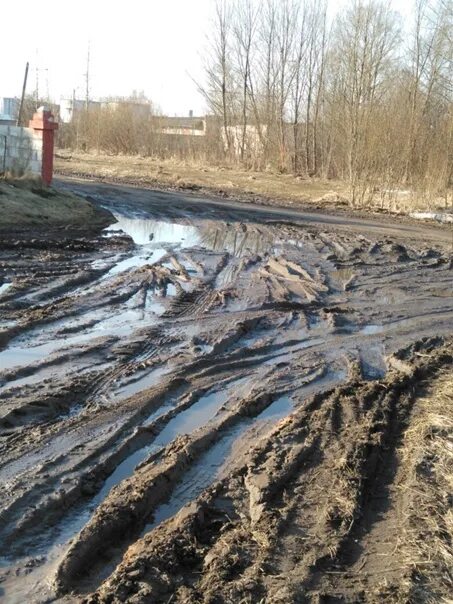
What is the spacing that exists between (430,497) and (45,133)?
18.1 meters

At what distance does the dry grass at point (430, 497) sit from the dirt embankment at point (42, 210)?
11234 millimetres

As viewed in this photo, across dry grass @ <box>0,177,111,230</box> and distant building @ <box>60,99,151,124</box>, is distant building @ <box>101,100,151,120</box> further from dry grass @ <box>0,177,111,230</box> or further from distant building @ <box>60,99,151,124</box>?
dry grass @ <box>0,177,111,230</box>

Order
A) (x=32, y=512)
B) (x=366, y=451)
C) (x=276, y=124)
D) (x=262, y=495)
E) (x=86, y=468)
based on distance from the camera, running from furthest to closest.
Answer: (x=276, y=124)
(x=366, y=451)
(x=86, y=468)
(x=262, y=495)
(x=32, y=512)

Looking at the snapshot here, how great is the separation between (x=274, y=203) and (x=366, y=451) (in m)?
21.6

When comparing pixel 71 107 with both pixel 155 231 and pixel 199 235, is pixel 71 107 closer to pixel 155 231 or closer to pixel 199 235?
pixel 155 231

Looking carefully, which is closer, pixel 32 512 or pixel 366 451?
pixel 32 512

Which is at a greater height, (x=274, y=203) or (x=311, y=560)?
(x=274, y=203)

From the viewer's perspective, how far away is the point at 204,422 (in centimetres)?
613

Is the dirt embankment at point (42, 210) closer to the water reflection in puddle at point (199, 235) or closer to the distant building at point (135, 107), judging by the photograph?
the water reflection in puddle at point (199, 235)

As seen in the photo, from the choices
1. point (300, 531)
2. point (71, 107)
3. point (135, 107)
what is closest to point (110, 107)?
point (135, 107)

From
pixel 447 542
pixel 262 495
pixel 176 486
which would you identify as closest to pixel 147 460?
pixel 176 486

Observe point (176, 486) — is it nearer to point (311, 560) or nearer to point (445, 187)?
point (311, 560)

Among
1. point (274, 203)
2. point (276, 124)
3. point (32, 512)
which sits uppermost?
point (276, 124)

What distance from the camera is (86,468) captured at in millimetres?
5008
